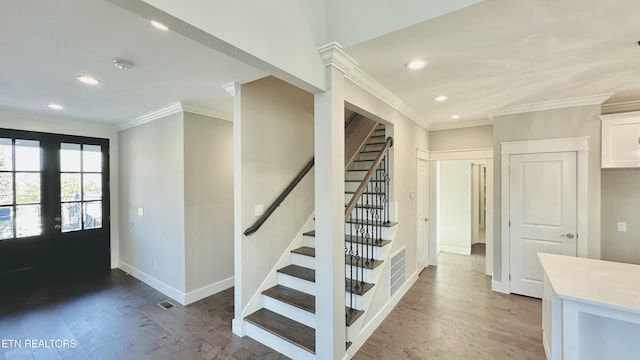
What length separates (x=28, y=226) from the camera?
421 cm

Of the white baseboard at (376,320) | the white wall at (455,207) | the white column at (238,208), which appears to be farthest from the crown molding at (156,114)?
the white wall at (455,207)

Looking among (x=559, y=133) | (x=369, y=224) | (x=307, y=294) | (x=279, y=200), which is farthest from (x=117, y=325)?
(x=559, y=133)

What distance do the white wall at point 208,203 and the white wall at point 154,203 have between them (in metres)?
0.10

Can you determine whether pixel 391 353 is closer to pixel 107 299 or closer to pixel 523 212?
pixel 523 212

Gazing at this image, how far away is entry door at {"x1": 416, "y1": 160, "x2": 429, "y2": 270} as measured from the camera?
4.53 metres

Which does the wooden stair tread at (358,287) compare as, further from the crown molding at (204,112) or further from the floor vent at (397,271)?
the crown molding at (204,112)

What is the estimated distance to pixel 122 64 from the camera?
232 cm

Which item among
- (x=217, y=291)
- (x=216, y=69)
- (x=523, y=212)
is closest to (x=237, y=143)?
(x=216, y=69)

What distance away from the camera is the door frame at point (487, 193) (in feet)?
14.9

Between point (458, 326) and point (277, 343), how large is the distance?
6.69 ft

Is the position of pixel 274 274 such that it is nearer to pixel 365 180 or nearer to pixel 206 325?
pixel 206 325

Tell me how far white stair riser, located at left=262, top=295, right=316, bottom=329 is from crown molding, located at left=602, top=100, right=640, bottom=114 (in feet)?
15.8

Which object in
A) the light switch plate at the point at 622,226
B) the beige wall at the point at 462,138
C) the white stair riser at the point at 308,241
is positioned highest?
the beige wall at the point at 462,138

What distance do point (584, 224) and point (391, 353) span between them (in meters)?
3.07
